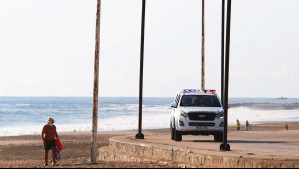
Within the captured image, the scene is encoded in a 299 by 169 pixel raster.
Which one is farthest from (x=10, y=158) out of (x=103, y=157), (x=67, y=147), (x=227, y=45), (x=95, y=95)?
(x=227, y=45)

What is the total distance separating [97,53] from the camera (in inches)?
1098

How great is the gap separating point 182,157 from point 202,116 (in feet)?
23.6

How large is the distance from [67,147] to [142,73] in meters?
13.6

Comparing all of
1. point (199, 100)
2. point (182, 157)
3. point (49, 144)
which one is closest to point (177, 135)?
point (199, 100)

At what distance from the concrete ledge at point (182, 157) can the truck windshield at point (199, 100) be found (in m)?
3.15

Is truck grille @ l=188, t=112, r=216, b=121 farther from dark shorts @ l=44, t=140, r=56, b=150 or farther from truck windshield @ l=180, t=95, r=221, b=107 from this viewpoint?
dark shorts @ l=44, t=140, r=56, b=150

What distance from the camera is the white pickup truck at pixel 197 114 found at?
32.8 m

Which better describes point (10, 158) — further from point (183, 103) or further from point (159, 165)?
point (159, 165)

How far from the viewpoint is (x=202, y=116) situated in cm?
3288

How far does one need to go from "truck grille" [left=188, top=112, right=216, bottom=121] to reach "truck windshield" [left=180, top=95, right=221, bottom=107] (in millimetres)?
982

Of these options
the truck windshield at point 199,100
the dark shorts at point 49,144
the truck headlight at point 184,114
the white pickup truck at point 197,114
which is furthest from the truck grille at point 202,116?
the dark shorts at point 49,144

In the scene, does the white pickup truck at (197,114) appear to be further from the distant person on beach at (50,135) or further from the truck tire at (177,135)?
the distant person on beach at (50,135)

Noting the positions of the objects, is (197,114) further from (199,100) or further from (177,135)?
(177,135)

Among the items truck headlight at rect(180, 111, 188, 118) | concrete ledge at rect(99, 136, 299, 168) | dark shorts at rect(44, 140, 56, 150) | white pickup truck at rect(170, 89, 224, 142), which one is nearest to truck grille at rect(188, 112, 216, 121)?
white pickup truck at rect(170, 89, 224, 142)
